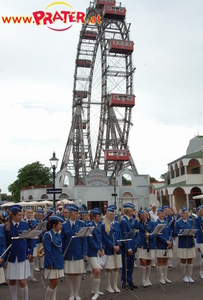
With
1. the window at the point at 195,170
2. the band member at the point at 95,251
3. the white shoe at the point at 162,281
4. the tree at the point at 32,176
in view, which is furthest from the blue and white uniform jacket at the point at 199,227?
the tree at the point at 32,176

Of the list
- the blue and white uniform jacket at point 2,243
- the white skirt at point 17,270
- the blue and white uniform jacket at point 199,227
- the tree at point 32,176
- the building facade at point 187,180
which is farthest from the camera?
the tree at point 32,176

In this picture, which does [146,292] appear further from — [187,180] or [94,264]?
[187,180]

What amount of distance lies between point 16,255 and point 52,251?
2.46 ft

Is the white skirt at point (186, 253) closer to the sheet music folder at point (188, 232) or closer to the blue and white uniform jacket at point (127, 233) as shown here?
the sheet music folder at point (188, 232)

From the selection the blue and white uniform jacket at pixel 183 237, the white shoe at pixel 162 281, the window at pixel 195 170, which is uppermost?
the window at pixel 195 170

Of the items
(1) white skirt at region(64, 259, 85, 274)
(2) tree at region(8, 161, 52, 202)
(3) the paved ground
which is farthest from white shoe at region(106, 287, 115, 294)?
(2) tree at region(8, 161, 52, 202)

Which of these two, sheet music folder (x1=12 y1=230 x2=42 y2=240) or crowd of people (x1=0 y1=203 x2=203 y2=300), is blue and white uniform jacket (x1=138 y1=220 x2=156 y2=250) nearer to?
crowd of people (x1=0 y1=203 x2=203 y2=300)

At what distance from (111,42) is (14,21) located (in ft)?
91.2

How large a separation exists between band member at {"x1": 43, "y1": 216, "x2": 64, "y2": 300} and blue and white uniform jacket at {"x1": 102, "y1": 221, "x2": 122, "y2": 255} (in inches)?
75.7

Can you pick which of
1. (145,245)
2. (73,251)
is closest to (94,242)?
(73,251)

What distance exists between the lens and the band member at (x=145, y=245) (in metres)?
8.66

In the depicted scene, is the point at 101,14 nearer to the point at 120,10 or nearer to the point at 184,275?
the point at 120,10

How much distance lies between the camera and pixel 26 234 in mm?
6434

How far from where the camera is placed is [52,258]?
6.43 m
